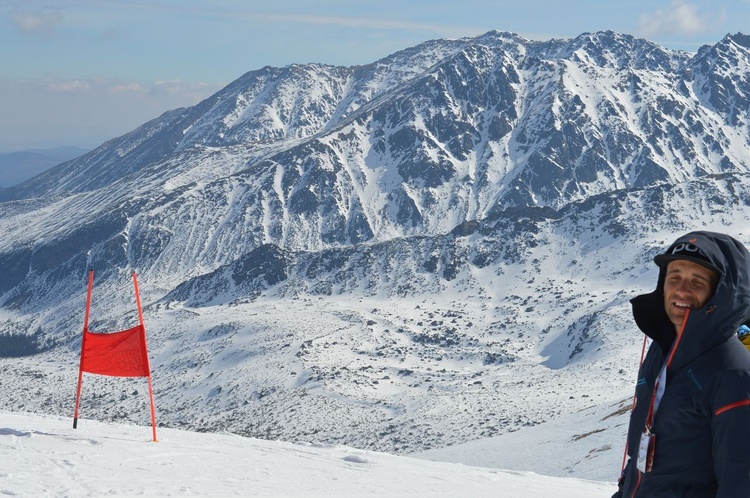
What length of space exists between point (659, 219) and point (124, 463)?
198741mm

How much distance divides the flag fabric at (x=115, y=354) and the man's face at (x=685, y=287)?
13.6m

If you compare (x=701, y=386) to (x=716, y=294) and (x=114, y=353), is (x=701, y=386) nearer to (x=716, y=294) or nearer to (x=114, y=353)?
(x=716, y=294)

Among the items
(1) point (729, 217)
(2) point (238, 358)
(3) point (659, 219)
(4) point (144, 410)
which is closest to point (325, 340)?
(2) point (238, 358)

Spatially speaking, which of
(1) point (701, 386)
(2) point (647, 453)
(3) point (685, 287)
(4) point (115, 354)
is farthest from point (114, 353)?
(1) point (701, 386)

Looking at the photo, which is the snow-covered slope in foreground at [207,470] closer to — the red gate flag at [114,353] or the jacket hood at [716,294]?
the red gate flag at [114,353]

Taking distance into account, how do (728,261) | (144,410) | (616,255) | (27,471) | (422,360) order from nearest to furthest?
1. (728,261)
2. (27,471)
3. (144,410)
4. (422,360)
5. (616,255)

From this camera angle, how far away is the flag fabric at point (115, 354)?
1723cm

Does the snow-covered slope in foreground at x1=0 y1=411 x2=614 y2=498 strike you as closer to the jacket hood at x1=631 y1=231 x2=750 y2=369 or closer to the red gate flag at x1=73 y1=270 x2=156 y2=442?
the red gate flag at x1=73 y1=270 x2=156 y2=442

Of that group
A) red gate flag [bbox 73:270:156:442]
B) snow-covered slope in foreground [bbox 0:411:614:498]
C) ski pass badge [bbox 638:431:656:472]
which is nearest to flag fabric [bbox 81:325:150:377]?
red gate flag [bbox 73:270:156:442]

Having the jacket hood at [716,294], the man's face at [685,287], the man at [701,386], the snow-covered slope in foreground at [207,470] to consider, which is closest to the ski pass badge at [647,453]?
the man at [701,386]

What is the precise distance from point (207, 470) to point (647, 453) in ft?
33.3

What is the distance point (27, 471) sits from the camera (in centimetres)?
1251

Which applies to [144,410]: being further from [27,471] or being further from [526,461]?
[27,471]

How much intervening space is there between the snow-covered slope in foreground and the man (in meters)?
A: 8.66
